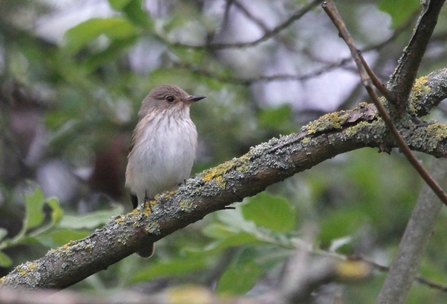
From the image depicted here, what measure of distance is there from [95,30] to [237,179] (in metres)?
2.29

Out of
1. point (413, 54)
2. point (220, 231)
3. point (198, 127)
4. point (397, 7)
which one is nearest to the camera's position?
point (413, 54)

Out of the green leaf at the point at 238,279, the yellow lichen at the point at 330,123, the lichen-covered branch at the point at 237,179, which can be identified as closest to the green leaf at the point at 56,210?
the lichen-covered branch at the point at 237,179

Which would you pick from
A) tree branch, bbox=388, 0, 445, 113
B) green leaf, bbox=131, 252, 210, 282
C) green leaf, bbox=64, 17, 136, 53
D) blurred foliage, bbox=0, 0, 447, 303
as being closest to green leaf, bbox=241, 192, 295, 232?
green leaf, bbox=131, 252, 210, 282

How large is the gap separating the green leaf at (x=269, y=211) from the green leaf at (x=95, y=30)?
185 centimetres

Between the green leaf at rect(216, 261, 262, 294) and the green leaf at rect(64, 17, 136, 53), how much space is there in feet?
6.49

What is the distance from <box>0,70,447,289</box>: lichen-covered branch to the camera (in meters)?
2.77

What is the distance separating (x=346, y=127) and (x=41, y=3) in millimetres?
4406

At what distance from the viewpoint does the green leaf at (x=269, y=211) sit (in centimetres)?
388

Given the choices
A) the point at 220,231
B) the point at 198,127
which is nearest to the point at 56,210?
the point at 220,231

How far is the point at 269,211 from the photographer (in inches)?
154

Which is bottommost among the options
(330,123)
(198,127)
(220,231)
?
(330,123)

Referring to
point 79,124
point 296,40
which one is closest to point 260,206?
point 79,124

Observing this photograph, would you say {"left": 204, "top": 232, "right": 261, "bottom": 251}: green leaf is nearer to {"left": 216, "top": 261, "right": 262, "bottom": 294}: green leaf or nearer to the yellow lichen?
{"left": 216, "top": 261, "right": 262, "bottom": 294}: green leaf

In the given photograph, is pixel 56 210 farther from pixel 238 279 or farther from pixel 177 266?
pixel 238 279
